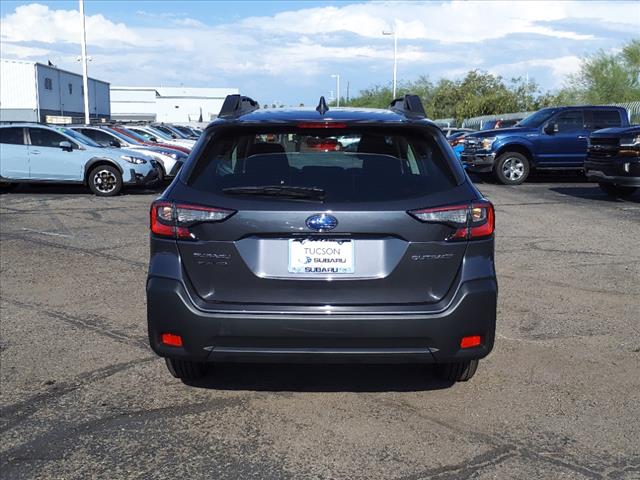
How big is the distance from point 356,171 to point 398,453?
1465mm

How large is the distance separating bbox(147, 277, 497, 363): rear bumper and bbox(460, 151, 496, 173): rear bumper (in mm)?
15451

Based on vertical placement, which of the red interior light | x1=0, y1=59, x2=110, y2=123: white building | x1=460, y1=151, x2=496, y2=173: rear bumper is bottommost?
x1=460, y1=151, x2=496, y2=173: rear bumper

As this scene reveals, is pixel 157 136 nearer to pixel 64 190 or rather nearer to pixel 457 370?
pixel 64 190

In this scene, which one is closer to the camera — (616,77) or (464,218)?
(464,218)

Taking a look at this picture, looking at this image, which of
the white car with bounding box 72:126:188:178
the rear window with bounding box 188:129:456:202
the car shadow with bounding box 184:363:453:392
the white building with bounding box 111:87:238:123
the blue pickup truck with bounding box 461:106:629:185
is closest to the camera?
the rear window with bounding box 188:129:456:202

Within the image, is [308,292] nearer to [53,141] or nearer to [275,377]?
[275,377]

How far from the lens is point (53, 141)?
16.6m

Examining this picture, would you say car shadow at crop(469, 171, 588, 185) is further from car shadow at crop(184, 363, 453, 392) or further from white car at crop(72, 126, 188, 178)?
car shadow at crop(184, 363, 453, 392)

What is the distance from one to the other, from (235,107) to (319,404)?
1918 millimetres

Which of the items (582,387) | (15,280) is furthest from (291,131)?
(15,280)

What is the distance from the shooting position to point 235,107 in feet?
15.2

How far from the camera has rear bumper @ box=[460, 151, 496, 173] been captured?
18766 mm

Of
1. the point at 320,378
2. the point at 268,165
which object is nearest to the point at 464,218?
the point at 268,165

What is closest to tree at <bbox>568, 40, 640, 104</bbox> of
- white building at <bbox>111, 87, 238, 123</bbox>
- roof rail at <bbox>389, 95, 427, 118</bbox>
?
roof rail at <bbox>389, 95, 427, 118</bbox>
